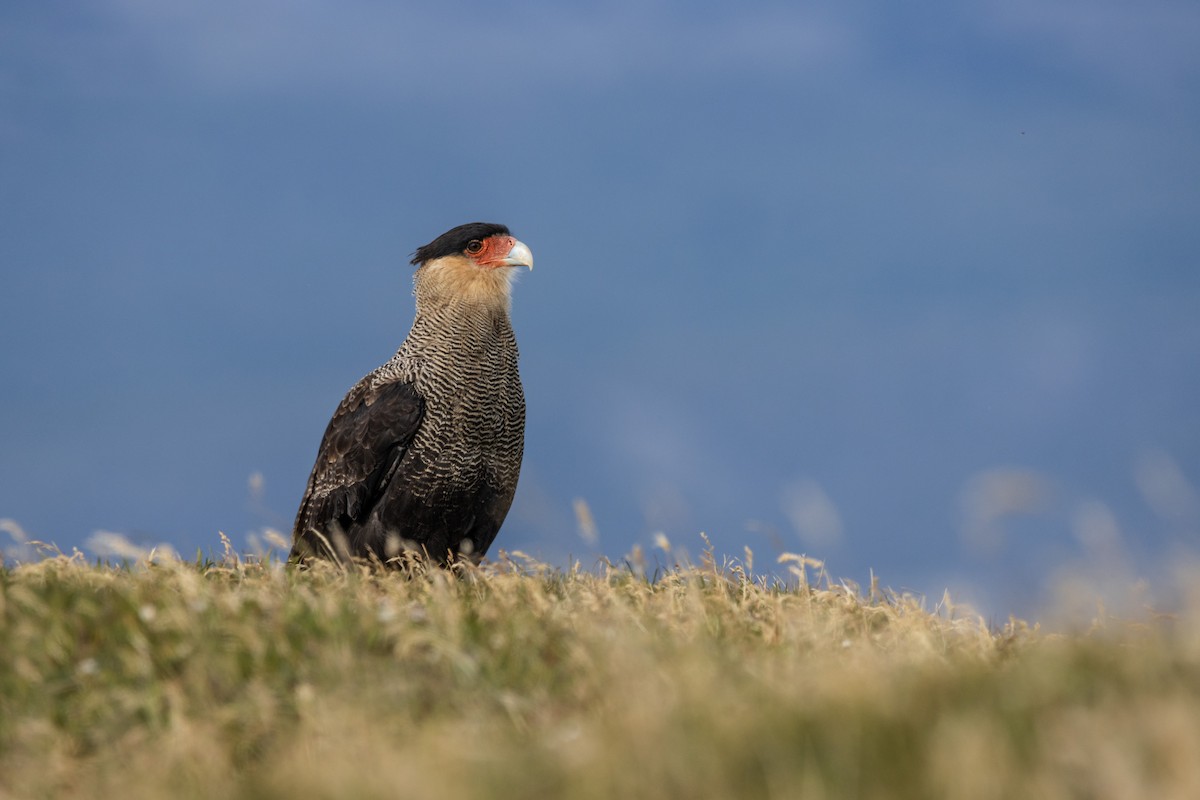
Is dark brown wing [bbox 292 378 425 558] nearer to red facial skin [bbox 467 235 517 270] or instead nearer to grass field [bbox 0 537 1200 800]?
red facial skin [bbox 467 235 517 270]

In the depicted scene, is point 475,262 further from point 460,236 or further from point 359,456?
point 359,456

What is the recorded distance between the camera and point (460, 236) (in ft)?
33.2

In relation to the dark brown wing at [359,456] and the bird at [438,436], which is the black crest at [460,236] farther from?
the dark brown wing at [359,456]

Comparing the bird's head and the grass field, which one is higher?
the bird's head

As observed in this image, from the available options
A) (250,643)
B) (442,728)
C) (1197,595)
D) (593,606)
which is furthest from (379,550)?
(1197,595)

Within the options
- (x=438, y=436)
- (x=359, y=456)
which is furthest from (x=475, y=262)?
(x=359, y=456)

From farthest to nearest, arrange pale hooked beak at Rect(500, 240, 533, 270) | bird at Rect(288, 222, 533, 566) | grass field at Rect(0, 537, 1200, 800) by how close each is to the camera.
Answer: pale hooked beak at Rect(500, 240, 533, 270)
bird at Rect(288, 222, 533, 566)
grass field at Rect(0, 537, 1200, 800)

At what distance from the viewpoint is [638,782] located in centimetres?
311

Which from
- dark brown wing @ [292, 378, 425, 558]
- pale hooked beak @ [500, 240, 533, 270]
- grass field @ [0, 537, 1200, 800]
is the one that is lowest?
grass field @ [0, 537, 1200, 800]

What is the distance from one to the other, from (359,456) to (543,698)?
5.20 metres

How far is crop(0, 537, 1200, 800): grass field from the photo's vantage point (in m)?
3.13

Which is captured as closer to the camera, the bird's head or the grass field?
the grass field

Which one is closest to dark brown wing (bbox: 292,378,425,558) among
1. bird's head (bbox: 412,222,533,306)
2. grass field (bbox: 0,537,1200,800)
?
bird's head (bbox: 412,222,533,306)

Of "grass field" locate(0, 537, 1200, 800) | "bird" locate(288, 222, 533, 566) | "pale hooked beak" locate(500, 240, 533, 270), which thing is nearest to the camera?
"grass field" locate(0, 537, 1200, 800)
